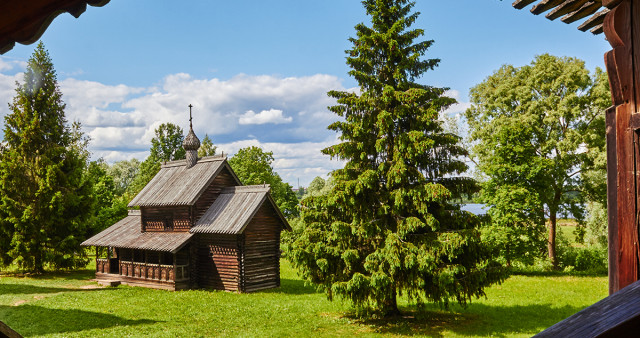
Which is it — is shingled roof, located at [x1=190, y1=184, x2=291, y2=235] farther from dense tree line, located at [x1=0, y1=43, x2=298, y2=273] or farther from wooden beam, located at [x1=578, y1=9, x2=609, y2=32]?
wooden beam, located at [x1=578, y1=9, x2=609, y2=32]

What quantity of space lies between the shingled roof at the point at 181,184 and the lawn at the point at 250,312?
204 inches

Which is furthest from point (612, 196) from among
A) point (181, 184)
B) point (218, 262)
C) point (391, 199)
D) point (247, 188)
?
point (181, 184)

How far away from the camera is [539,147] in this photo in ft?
111

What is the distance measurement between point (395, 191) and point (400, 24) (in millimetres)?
6080

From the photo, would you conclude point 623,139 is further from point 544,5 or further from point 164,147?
point 164,147

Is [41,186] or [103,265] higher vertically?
[41,186]

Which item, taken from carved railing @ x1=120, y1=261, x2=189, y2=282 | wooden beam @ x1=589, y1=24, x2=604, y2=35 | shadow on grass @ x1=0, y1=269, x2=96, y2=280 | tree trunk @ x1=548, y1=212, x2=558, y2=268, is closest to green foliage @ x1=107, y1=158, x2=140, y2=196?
shadow on grass @ x1=0, y1=269, x2=96, y2=280

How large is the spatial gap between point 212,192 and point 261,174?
18050 millimetres

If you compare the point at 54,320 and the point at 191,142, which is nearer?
the point at 54,320

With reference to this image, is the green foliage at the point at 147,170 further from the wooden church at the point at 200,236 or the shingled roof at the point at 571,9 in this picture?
the shingled roof at the point at 571,9

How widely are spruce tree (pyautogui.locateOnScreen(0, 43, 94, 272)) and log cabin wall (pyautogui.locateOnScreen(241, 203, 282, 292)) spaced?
553 inches

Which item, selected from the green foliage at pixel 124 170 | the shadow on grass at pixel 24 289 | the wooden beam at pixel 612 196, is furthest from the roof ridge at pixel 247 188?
the green foliage at pixel 124 170

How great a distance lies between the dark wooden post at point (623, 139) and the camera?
304 centimetres

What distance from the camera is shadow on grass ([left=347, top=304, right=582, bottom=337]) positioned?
630 inches
